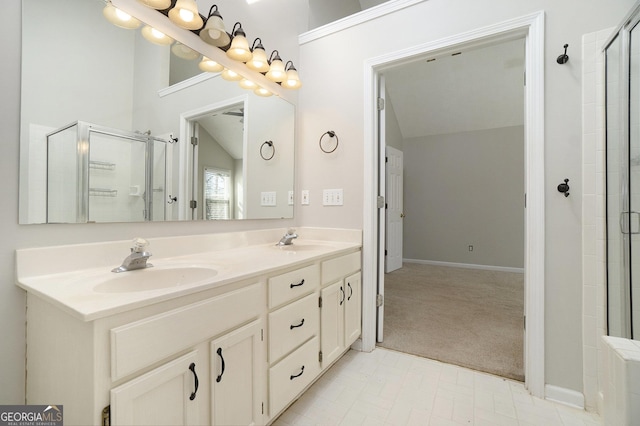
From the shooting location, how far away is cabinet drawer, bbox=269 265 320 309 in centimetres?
121

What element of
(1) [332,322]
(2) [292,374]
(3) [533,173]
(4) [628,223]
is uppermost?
(3) [533,173]

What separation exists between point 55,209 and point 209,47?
111 centimetres

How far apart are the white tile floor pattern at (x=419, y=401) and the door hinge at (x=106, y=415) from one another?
849 millimetres

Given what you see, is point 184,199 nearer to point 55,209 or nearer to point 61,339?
point 55,209

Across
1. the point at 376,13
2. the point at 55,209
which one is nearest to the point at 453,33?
the point at 376,13

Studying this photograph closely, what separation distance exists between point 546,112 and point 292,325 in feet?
5.64

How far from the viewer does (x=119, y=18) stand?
1.20 m

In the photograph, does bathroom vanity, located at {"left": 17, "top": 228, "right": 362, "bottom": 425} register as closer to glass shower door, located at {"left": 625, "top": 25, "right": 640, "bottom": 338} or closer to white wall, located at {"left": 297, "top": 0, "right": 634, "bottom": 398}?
white wall, located at {"left": 297, "top": 0, "right": 634, "bottom": 398}

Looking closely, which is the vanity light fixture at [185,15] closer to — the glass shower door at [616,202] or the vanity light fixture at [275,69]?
the vanity light fixture at [275,69]

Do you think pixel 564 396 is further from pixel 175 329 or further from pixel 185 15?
pixel 185 15

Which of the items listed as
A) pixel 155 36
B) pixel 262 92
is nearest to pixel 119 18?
pixel 155 36

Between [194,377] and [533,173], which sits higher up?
[533,173]

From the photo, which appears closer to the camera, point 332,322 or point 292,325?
point 292,325

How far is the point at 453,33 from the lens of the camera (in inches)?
67.9
